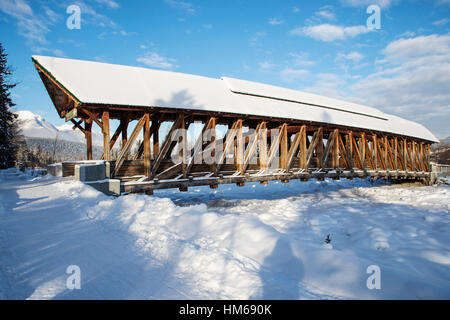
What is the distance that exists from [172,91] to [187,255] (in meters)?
7.88

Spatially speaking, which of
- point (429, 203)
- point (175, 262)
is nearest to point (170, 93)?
point (175, 262)

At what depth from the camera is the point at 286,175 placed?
12273mm

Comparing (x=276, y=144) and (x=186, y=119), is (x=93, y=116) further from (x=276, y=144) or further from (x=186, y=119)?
(x=276, y=144)

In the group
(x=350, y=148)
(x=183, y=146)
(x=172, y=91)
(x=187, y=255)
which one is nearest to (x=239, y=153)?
(x=183, y=146)

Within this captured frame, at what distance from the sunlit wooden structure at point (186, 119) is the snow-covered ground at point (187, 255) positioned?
113 inches

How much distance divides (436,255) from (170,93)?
372 inches

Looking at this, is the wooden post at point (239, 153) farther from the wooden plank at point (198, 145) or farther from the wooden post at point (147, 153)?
the wooden post at point (147, 153)

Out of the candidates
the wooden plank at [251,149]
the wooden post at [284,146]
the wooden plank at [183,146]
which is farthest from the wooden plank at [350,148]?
the wooden plank at [183,146]

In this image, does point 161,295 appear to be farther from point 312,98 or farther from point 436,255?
point 312,98

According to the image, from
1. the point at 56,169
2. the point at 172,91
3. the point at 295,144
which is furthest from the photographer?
the point at 295,144

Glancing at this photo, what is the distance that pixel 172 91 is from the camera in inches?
393

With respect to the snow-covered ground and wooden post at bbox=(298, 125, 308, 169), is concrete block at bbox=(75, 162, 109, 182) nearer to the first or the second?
the snow-covered ground
